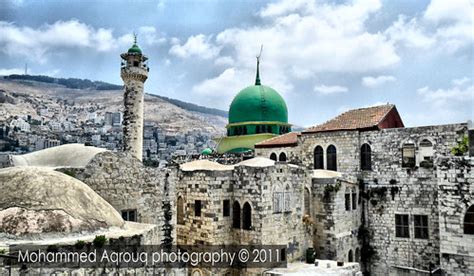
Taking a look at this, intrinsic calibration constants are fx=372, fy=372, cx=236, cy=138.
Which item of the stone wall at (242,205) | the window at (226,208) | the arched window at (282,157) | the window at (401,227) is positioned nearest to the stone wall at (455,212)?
the window at (401,227)

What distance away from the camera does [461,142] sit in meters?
17.5

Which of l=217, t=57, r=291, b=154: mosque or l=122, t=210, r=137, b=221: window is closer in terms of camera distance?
l=122, t=210, r=137, b=221: window

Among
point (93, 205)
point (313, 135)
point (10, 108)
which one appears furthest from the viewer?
point (10, 108)

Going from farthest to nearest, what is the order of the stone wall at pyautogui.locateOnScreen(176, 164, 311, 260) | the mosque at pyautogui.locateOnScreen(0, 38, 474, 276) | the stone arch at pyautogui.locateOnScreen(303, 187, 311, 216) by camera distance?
1. the stone arch at pyautogui.locateOnScreen(303, 187, 311, 216)
2. the stone wall at pyautogui.locateOnScreen(176, 164, 311, 260)
3. the mosque at pyautogui.locateOnScreen(0, 38, 474, 276)

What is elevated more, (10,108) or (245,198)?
(10,108)

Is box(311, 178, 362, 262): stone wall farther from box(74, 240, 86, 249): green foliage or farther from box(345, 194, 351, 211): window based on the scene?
box(74, 240, 86, 249): green foliage

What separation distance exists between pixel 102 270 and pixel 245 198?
8.83m

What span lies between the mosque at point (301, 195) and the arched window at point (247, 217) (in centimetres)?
4

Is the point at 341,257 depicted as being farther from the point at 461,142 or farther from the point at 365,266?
the point at 461,142

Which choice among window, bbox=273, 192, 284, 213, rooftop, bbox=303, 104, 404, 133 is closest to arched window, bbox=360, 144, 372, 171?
rooftop, bbox=303, 104, 404, 133

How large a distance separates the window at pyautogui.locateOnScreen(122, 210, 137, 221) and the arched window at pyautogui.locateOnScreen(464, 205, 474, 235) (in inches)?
534

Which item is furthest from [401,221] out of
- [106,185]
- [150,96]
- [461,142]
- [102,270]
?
[150,96]

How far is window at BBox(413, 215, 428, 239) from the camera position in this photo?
1823cm

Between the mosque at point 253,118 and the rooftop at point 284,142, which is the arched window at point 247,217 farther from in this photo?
the mosque at point 253,118
